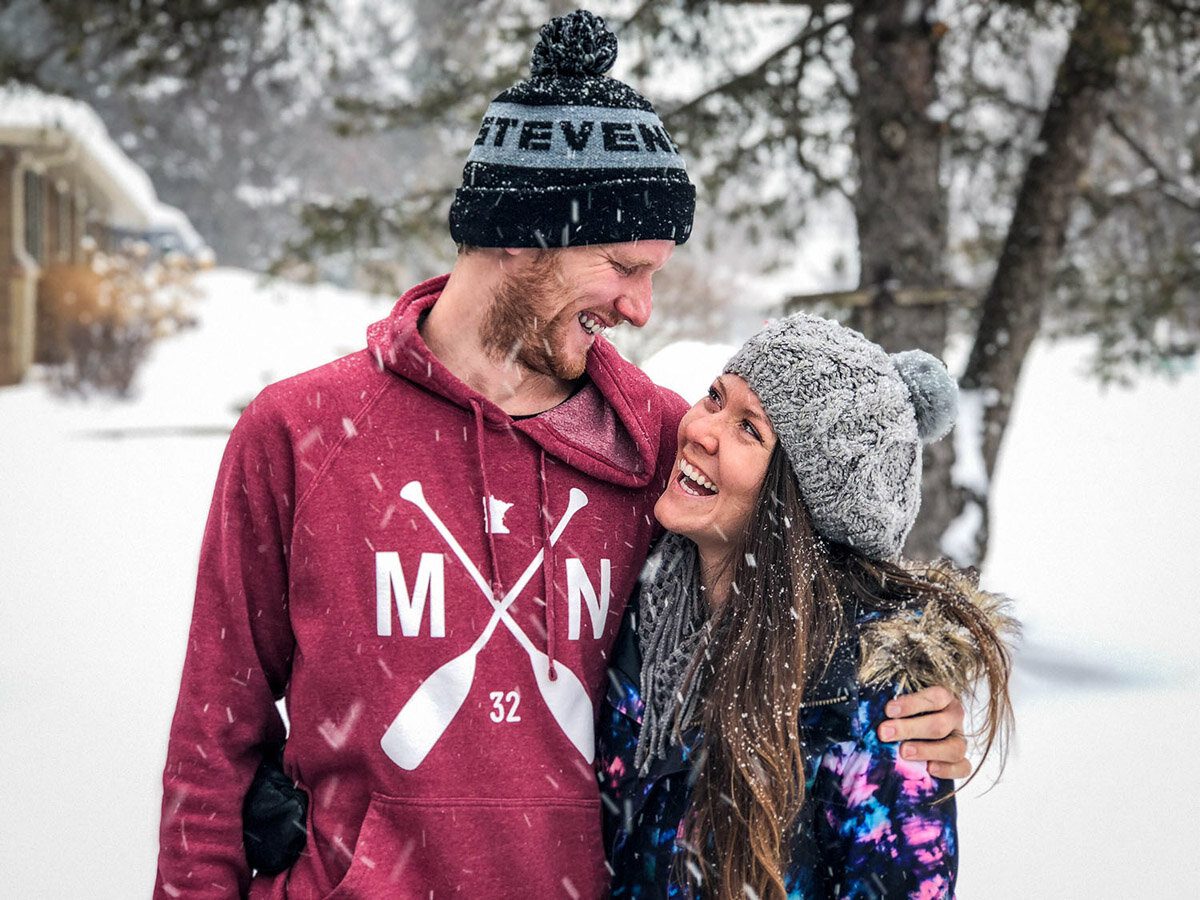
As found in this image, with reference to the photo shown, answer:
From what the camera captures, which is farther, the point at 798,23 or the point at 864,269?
the point at 798,23

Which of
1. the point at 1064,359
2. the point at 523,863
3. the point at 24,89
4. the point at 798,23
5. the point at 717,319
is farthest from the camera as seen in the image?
the point at 1064,359

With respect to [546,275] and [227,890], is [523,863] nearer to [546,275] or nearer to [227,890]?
[227,890]

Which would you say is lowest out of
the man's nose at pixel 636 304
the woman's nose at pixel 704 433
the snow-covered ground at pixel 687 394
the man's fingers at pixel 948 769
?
the snow-covered ground at pixel 687 394

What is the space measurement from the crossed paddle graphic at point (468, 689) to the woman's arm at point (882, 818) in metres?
0.46

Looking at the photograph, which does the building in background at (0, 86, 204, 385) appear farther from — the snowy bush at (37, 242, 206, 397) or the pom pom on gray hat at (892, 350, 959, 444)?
the pom pom on gray hat at (892, 350, 959, 444)

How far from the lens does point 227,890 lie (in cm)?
202

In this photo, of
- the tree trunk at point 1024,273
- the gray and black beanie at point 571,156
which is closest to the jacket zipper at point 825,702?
the gray and black beanie at point 571,156

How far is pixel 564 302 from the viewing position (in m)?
2.18

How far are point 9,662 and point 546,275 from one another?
6.35 metres

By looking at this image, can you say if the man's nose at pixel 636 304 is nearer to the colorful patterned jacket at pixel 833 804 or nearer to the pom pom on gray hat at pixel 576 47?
the pom pom on gray hat at pixel 576 47

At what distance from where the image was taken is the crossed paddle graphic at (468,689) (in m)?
2.00

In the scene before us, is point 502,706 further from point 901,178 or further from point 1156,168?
point 1156,168

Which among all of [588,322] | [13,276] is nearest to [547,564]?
[588,322]

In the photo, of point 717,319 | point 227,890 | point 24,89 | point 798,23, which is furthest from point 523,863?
point 717,319
